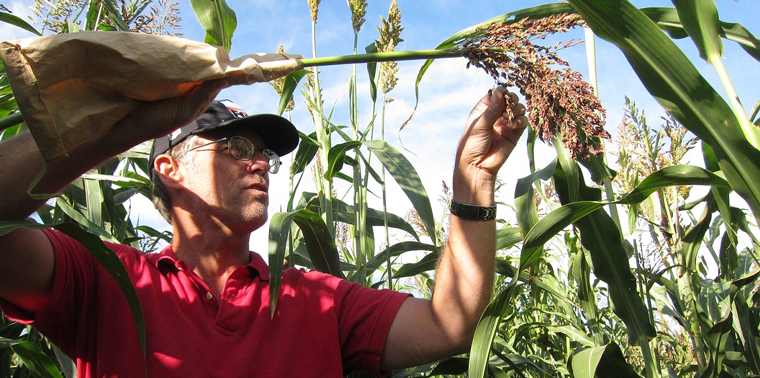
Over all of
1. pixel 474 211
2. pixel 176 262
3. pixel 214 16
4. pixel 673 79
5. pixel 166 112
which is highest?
pixel 214 16

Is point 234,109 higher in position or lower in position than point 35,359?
higher

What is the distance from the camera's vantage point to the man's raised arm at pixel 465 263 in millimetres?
1228

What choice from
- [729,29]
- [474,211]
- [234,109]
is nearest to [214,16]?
[474,211]

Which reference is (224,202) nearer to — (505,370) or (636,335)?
(505,370)

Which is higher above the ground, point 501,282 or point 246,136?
point 246,136

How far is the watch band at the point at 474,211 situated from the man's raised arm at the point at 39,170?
77 centimetres

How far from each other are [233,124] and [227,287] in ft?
1.87

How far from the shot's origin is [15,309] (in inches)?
48.3

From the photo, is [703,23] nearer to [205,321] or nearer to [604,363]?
[604,363]

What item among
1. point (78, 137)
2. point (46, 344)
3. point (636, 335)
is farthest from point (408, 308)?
point (46, 344)

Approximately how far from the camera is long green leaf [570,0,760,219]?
0.73m

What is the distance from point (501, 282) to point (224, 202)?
142cm

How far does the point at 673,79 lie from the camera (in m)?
0.75

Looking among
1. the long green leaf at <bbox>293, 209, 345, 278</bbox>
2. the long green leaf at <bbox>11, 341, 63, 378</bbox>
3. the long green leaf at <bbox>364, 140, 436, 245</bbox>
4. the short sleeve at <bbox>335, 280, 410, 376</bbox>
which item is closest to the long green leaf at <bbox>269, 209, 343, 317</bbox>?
the long green leaf at <bbox>293, 209, 345, 278</bbox>
